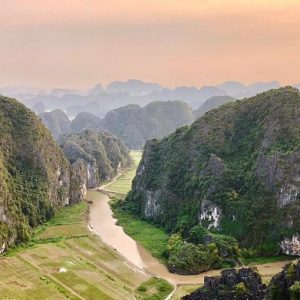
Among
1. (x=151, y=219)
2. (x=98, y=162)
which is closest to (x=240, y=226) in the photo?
(x=151, y=219)

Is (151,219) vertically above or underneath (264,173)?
underneath

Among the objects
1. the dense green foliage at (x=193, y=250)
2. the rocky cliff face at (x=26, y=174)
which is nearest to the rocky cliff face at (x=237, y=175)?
the dense green foliage at (x=193, y=250)

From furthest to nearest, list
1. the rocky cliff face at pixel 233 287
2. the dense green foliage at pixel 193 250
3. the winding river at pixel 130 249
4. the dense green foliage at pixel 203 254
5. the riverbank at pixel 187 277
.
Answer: the dense green foliage at pixel 193 250, the dense green foliage at pixel 203 254, the winding river at pixel 130 249, the riverbank at pixel 187 277, the rocky cliff face at pixel 233 287

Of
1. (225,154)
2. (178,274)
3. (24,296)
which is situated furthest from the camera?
(225,154)

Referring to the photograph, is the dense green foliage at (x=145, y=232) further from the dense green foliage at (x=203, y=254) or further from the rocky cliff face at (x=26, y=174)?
the rocky cliff face at (x=26, y=174)

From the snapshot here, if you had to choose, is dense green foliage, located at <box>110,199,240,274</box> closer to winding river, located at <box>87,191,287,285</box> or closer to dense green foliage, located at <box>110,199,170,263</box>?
dense green foliage, located at <box>110,199,170,263</box>

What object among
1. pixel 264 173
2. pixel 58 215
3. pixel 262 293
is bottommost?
pixel 58 215

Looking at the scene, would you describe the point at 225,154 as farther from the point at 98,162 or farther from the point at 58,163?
the point at 98,162
